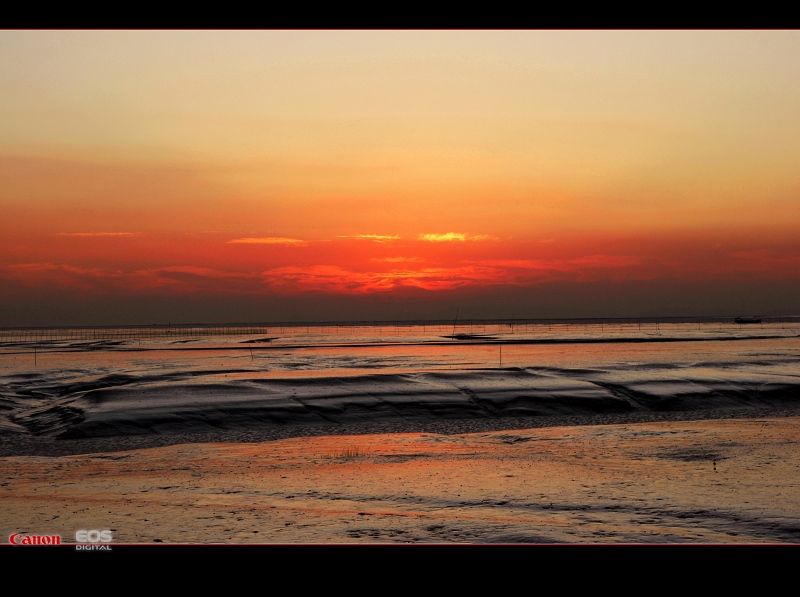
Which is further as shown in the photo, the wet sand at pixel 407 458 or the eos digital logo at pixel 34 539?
the wet sand at pixel 407 458

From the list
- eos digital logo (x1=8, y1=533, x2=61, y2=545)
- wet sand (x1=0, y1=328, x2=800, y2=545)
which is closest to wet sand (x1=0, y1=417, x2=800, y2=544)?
wet sand (x1=0, y1=328, x2=800, y2=545)

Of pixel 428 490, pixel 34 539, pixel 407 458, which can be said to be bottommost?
pixel 407 458

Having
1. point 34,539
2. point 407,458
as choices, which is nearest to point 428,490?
point 407,458

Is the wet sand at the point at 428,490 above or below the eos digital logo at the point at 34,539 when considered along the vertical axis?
below

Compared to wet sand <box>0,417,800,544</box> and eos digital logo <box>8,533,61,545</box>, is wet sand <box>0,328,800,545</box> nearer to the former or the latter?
wet sand <box>0,417,800,544</box>

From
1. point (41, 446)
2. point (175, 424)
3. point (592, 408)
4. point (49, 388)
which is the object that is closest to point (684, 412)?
point (592, 408)

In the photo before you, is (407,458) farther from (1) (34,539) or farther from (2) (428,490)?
(1) (34,539)

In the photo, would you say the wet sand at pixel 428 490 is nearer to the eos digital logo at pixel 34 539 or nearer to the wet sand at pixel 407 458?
the wet sand at pixel 407 458

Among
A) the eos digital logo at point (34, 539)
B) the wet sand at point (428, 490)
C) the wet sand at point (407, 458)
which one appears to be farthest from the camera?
the wet sand at point (407, 458)

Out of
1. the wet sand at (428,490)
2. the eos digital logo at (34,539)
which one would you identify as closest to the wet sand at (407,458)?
the wet sand at (428,490)
